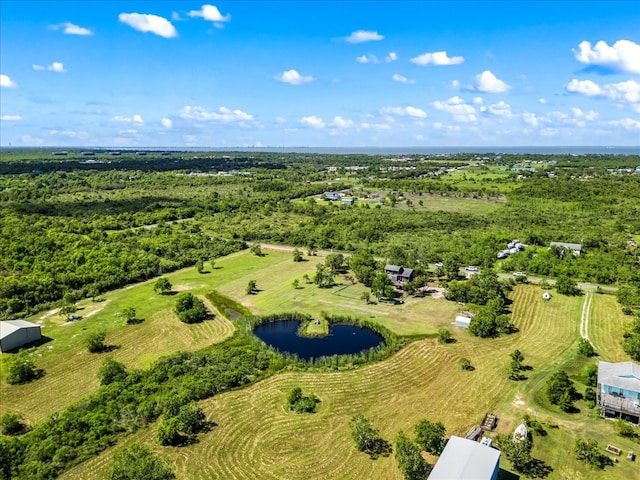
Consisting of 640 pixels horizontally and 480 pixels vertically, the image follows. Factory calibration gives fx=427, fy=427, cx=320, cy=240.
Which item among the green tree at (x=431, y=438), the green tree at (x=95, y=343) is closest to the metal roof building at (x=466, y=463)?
the green tree at (x=431, y=438)

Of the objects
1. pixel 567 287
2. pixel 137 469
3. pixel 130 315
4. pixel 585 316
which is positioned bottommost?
pixel 130 315

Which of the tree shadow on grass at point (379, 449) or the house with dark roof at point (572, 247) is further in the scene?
the house with dark roof at point (572, 247)

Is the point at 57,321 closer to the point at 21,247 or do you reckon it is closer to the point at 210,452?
the point at 21,247

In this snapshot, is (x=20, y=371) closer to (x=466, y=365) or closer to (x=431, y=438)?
(x=431, y=438)

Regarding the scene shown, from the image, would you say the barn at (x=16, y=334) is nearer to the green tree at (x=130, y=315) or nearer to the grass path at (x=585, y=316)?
the green tree at (x=130, y=315)

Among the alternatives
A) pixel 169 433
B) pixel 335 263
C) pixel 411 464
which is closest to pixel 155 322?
pixel 169 433

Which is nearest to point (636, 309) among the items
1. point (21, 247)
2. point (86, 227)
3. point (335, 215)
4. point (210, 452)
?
point (210, 452)

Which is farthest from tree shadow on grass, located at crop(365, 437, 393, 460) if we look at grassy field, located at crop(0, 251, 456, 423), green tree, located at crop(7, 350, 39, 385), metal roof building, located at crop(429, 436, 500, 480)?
green tree, located at crop(7, 350, 39, 385)
